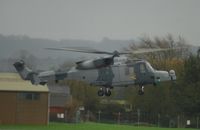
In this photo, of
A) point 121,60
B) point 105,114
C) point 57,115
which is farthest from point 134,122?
point 121,60

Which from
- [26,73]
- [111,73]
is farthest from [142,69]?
[26,73]

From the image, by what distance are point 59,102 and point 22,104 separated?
1630 cm

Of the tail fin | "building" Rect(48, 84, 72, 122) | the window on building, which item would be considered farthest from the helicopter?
"building" Rect(48, 84, 72, 122)

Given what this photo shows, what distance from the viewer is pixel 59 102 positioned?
99625mm

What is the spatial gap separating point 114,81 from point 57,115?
57.2 meters

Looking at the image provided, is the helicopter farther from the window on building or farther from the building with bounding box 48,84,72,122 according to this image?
the building with bounding box 48,84,72,122

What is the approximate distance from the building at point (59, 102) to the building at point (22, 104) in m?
7.82

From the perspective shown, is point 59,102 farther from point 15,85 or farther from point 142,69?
point 142,69

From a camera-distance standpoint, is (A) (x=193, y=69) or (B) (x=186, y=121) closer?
(A) (x=193, y=69)

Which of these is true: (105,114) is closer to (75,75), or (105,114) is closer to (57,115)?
(57,115)

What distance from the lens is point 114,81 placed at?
39219mm

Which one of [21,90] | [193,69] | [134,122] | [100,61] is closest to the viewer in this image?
[100,61]

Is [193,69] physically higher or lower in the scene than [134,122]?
higher

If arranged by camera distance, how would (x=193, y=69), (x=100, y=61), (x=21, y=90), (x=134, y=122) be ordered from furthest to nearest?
(x=134, y=122) → (x=21, y=90) → (x=193, y=69) → (x=100, y=61)
